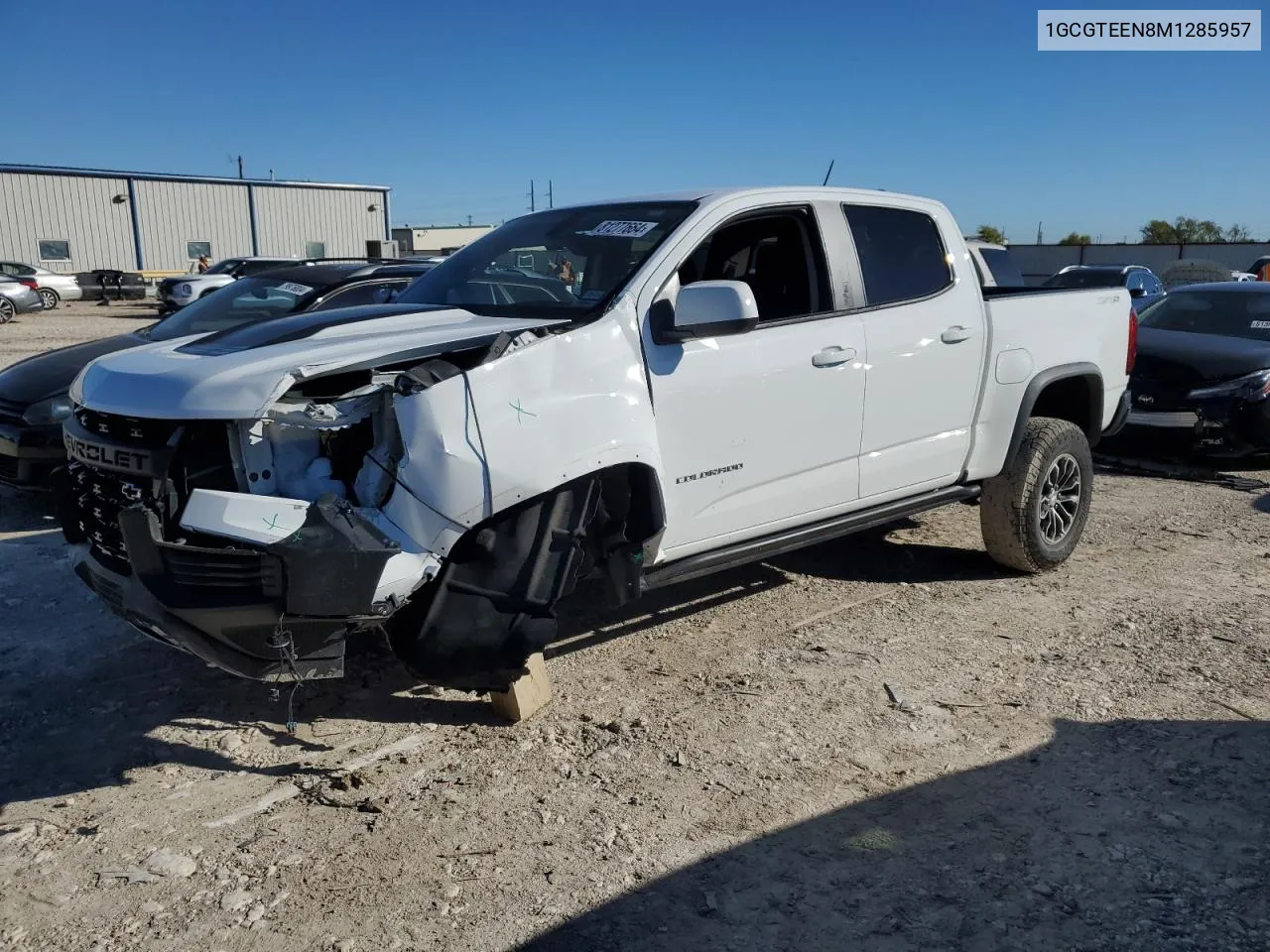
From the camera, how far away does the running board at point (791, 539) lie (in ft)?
13.3

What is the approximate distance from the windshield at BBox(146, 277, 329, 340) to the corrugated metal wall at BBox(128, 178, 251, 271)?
3685 centimetres

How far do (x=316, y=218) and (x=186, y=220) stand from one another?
555 cm

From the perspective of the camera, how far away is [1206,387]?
849cm

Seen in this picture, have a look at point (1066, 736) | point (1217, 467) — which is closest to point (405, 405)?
point (1066, 736)

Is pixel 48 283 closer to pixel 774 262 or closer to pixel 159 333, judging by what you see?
pixel 159 333

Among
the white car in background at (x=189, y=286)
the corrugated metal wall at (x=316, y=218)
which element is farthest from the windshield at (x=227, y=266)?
the corrugated metal wall at (x=316, y=218)

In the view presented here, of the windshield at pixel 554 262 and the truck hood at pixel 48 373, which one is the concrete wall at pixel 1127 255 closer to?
the truck hood at pixel 48 373

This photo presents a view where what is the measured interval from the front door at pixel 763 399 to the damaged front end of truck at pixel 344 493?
1.12 ft

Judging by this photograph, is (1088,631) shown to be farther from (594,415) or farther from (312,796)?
(312,796)

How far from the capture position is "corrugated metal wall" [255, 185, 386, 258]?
43625mm

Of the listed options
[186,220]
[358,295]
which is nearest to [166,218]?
[186,220]

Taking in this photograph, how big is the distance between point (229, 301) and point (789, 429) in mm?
5215

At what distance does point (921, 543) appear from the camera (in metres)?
6.49

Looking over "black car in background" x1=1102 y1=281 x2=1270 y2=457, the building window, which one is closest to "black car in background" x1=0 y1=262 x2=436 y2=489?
"black car in background" x1=1102 y1=281 x2=1270 y2=457
